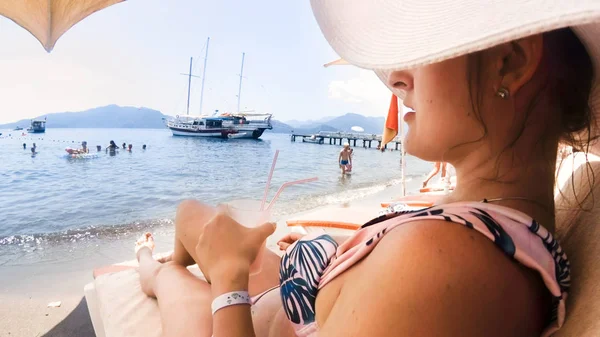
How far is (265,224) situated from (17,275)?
15.2 ft

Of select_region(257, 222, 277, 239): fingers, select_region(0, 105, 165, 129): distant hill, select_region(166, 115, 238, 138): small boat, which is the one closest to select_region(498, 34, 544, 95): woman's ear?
select_region(257, 222, 277, 239): fingers

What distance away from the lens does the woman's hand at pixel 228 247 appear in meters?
0.99

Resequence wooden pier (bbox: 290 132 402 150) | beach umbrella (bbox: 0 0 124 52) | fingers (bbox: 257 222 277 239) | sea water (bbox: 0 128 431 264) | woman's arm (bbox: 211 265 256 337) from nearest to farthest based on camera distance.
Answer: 1. woman's arm (bbox: 211 265 256 337)
2. fingers (bbox: 257 222 277 239)
3. beach umbrella (bbox: 0 0 124 52)
4. sea water (bbox: 0 128 431 264)
5. wooden pier (bbox: 290 132 402 150)

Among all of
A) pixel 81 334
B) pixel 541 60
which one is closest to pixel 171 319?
pixel 541 60

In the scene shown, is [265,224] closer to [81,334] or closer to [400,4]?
[400,4]

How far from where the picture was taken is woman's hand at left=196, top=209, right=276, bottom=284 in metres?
0.99

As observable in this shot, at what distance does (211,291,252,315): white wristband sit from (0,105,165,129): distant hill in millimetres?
139761

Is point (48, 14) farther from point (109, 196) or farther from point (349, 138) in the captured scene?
point (349, 138)

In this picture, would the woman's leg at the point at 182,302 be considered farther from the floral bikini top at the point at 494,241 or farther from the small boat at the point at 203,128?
the small boat at the point at 203,128

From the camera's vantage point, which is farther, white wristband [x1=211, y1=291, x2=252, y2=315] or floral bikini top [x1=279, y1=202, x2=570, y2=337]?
white wristband [x1=211, y1=291, x2=252, y2=315]

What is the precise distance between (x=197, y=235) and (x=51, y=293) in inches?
114

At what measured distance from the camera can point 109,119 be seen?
142750 mm

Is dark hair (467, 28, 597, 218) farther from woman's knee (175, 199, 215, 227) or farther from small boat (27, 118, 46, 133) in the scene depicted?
small boat (27, 118, 46, 133)

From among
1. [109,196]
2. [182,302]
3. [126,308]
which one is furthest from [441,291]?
[109,196]
